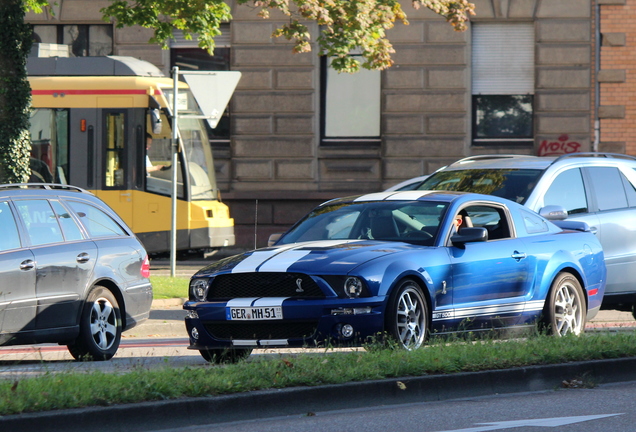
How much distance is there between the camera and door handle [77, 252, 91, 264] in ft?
32.1

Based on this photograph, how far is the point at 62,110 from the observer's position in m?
20.6

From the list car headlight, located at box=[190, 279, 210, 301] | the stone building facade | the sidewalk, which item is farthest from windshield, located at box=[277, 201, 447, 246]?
the stone building facade

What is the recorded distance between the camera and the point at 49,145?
68.4 feet

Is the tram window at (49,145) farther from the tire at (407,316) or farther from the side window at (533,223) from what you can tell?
the tire at (407,316)

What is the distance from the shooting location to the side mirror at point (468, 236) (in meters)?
9.29

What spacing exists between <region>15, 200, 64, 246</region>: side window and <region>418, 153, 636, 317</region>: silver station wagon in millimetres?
4344

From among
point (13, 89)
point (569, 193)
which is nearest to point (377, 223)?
point (569, 193)

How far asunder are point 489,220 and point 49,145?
12.0 meters

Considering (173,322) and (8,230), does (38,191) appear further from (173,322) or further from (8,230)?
(173,322)

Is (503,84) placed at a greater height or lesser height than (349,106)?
greater

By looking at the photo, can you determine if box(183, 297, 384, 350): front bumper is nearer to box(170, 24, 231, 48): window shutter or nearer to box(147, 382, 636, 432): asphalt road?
box(147, 382, 636, 432): asphalt road

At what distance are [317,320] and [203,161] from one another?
13124mm

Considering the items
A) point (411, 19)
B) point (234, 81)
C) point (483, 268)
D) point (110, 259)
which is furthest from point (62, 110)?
point (483, 268)

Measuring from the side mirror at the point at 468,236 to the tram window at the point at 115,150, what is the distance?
1214 centimetres
